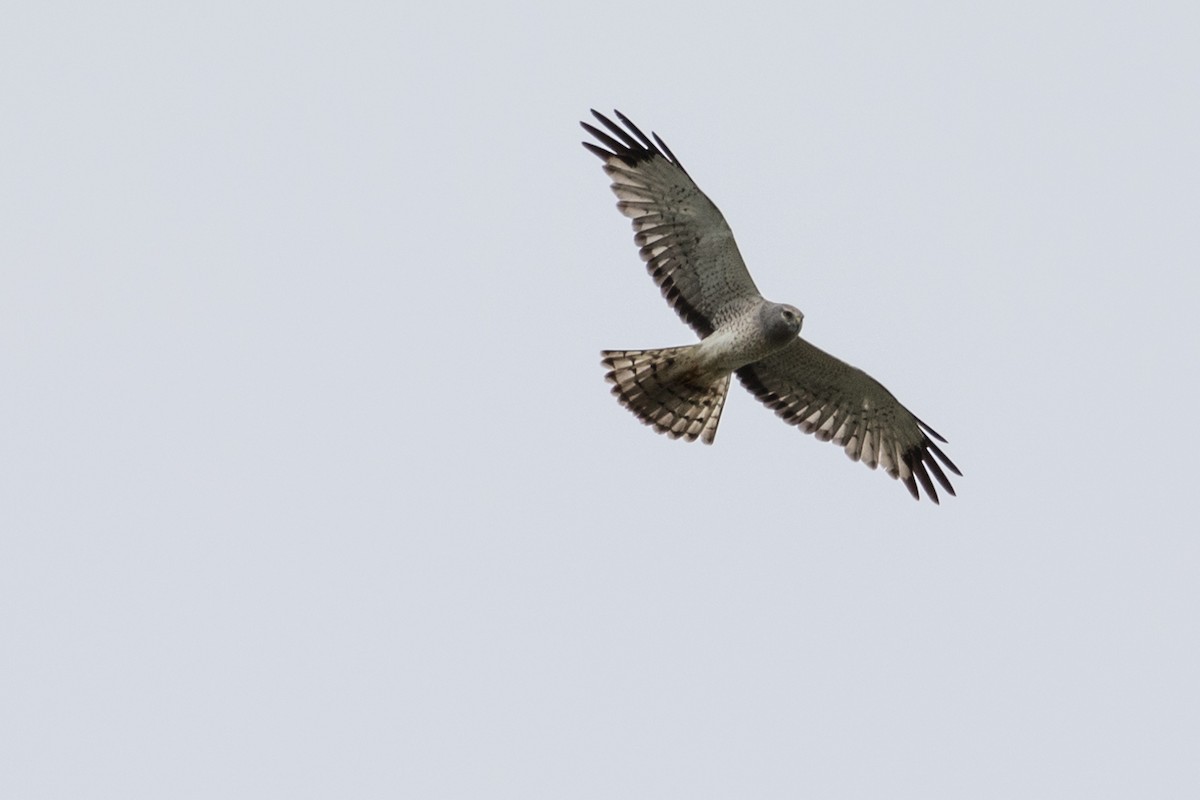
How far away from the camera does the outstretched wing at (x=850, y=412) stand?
14273mm

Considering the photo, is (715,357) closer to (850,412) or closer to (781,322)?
(781,322)

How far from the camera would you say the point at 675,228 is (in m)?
13.6

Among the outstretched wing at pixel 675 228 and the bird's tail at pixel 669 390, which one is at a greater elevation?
the outstretched wing at pixel 675 228

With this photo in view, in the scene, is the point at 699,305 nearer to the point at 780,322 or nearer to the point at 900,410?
the point at 780,322

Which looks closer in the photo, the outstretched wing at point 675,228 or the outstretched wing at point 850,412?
the outstretched wing at point 675,228

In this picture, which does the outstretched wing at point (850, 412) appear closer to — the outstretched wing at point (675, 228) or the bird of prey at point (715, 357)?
the bird of prey at point (715, 357)

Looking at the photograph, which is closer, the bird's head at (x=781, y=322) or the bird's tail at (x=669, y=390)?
the bird's head at (x=781, y=322)

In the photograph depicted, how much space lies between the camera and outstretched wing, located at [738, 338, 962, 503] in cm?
1427

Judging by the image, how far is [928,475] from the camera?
14.9m

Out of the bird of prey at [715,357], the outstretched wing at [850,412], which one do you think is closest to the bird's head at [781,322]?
the bird of prey at [715,357]

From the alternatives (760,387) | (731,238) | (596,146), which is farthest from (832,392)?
(596,146)

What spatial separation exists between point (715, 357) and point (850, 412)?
136 cm

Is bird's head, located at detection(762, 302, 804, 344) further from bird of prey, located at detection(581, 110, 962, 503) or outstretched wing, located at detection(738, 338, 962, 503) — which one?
outstretched wing, located at detection(738, 338, 962, 503)

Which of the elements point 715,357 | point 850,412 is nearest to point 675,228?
point 715,357
